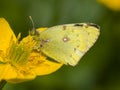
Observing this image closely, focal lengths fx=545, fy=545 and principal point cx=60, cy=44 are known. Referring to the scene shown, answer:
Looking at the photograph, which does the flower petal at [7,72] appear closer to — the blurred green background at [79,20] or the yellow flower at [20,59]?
the yellow flower at [20,59]

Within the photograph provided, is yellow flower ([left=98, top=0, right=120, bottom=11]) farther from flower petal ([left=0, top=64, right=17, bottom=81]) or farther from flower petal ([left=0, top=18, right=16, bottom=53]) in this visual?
flower petal ([left=0, top=64, right=17, bottom=81])

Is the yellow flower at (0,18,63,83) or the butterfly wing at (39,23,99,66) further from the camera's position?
the butterfly wing at (39,23,99,66)

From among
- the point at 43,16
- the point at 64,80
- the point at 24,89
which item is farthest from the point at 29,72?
the point at 43,16

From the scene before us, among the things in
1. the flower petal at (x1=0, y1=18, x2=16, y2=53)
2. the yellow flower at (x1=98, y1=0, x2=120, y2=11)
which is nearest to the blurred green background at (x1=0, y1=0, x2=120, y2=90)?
the yellow flower at (x1=98, y1=0, x2=120, y2=11)

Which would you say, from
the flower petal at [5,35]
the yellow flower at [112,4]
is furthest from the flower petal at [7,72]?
the yellow flower at [112,4]

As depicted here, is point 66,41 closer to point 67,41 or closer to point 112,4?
point 67,41
